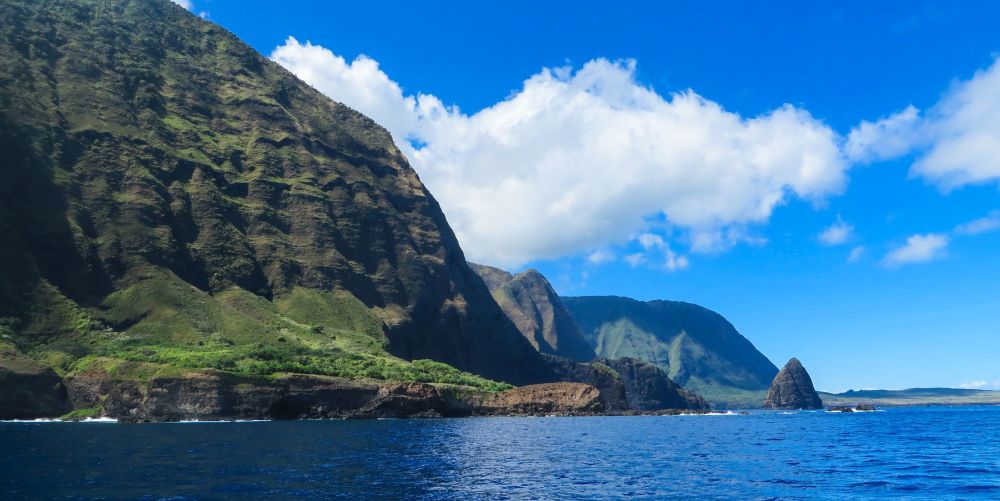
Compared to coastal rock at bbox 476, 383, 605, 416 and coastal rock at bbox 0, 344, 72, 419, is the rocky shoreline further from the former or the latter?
coastal rock at bbox 476, 383, 605, 416

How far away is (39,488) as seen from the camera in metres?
38.8

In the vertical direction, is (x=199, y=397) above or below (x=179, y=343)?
below

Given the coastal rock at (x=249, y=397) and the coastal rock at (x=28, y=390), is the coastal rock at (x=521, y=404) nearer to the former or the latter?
the coastal rock at (x=249, y=397)

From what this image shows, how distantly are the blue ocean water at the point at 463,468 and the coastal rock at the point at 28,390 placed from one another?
55188 mm

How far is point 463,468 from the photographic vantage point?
180 ft

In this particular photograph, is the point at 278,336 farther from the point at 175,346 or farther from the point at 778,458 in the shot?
the point at 778,458

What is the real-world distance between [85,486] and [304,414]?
111061 mm

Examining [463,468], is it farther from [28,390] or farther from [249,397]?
[28,390]

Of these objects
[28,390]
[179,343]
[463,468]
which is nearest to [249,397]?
[28,390]

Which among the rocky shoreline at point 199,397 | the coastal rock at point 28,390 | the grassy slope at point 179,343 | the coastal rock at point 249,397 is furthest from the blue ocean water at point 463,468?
the grassy slope at point 179,343

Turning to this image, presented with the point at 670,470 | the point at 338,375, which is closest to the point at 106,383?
the point at 338,375

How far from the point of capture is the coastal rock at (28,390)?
12925 centimetres

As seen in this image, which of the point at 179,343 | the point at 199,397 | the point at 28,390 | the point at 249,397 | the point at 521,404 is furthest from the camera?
the point at 521,404

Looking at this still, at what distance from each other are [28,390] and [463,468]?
11550 cm
